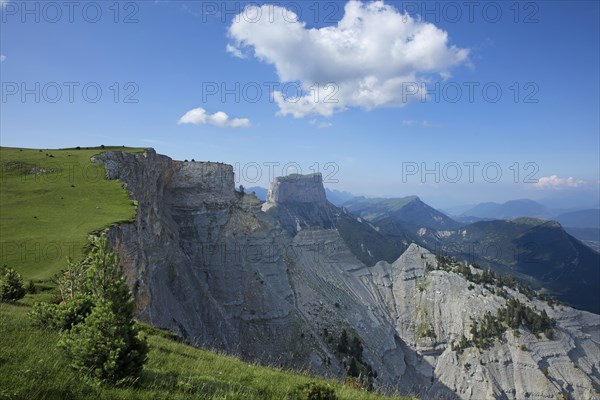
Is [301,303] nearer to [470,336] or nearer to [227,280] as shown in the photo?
[227,280]

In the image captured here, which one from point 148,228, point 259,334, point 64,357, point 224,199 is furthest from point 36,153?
point 64,357

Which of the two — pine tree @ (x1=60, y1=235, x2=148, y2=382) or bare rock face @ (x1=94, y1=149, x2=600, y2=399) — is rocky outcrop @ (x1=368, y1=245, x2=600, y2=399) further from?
pine tree @ (x1=60, y1=235, x2=148, y2=382)

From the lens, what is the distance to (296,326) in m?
65.8

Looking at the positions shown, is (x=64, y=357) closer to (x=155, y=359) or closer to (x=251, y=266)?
(x=155, y=359)

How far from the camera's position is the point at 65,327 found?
12.2 meters

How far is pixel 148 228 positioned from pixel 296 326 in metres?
33.5

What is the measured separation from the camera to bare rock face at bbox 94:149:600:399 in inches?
1917

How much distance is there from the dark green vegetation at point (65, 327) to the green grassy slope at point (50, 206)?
0.08 metres

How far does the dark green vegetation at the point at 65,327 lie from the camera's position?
843cm

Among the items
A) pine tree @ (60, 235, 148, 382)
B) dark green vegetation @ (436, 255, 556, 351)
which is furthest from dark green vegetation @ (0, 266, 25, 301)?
dark green vegetation @ (436, 255, 556, 351)

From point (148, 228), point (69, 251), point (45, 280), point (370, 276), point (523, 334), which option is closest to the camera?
point (45, 280)

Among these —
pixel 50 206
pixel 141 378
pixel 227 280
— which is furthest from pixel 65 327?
pixel 227 280

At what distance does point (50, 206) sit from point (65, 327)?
26691 millimetres

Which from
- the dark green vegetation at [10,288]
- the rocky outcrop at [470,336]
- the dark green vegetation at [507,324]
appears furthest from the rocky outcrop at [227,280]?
the dark green vegetation at [507,324]
